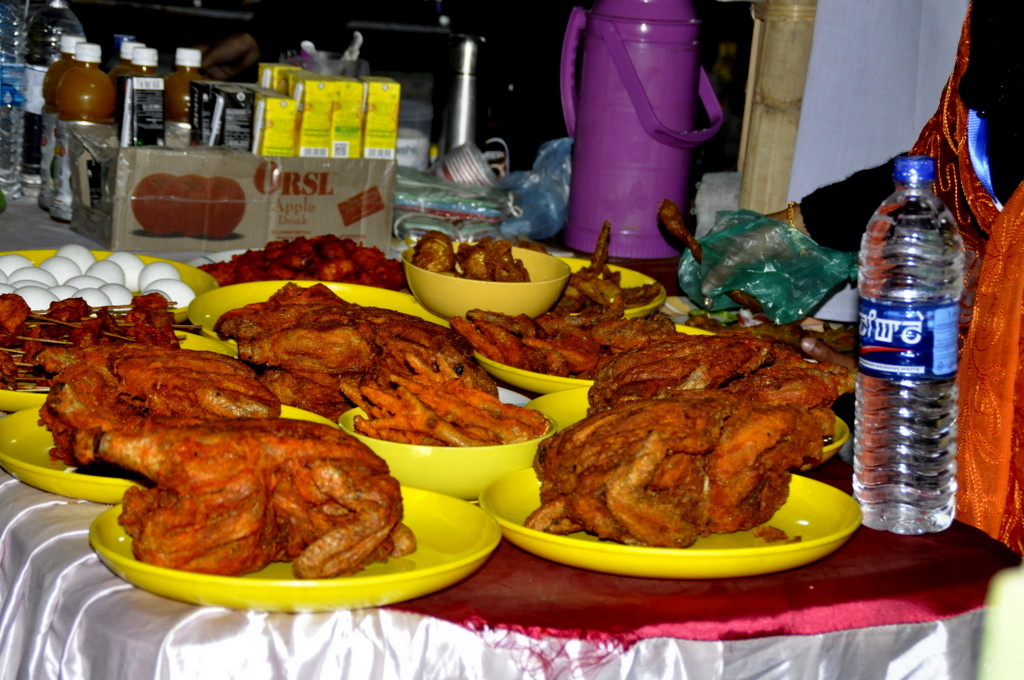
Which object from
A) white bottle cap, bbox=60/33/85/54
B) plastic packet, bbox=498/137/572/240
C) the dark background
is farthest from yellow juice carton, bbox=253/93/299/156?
the dark background

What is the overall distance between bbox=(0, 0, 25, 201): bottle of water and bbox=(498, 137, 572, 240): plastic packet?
1740 millimetres

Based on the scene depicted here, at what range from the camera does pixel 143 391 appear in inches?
59.8

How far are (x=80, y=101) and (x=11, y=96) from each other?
677mm

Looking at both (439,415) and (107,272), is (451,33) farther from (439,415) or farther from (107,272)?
(439,415)

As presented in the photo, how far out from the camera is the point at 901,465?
1.62m

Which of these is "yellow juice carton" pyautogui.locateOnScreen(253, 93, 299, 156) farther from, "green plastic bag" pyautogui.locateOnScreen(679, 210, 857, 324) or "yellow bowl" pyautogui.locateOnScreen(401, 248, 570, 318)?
"green plastic bag" pyautogui.locateOnScreen(679, 210, 857, 324)

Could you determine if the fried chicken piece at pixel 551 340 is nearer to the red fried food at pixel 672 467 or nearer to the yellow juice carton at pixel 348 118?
the red fried food at pixel 672 467

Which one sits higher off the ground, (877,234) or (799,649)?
(877,234)

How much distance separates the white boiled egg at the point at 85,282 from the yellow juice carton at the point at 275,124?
849 mm

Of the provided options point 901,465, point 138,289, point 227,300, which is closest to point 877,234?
point 901,465

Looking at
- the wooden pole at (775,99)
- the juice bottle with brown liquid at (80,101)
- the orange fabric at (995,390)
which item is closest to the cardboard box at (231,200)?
the juice bottle with brown liquid at (80,101)

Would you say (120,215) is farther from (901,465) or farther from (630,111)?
(901,465)

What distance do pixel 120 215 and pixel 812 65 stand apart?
2.11 m

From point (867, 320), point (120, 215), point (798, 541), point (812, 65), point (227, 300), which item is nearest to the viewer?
point (798, 541)
